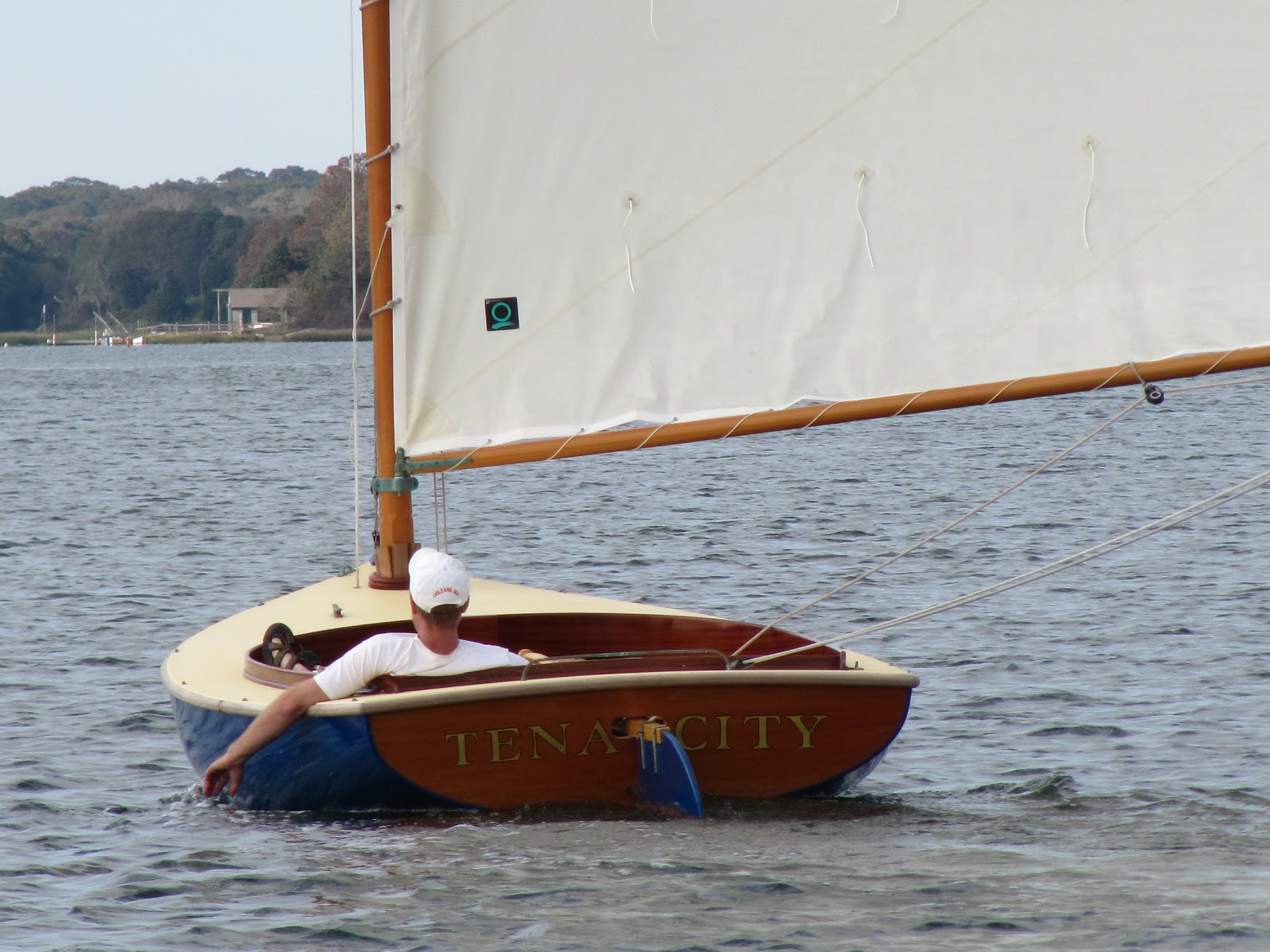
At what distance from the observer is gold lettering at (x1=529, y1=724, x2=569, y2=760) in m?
7.08

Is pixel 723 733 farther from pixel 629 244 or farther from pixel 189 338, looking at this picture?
pixel 189 338

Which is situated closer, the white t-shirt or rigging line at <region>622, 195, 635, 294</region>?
the white t-shirt

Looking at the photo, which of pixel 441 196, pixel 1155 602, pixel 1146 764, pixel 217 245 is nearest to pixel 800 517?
pixel 1155 602

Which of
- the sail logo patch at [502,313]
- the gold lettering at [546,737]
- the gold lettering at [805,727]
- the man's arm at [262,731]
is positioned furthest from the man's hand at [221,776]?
the gold lettering at [805,727]

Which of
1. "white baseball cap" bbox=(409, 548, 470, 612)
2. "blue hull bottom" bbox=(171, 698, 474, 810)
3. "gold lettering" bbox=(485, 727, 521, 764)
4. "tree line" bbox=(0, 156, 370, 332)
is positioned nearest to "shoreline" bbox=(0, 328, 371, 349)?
"tree line" bbox=(0, 156, 370, 332)

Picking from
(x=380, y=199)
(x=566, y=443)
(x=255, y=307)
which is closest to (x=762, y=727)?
(x=566, y=443)

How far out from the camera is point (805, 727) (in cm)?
733

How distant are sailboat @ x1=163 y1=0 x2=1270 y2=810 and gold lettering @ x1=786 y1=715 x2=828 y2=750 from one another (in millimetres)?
12

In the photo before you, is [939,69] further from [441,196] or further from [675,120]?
[441,196]

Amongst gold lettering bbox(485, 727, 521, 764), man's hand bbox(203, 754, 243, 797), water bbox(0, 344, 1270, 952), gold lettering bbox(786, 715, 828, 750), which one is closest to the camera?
water bbox(0, 344, 1270, 952)

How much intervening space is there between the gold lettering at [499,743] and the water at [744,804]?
0.32 metres

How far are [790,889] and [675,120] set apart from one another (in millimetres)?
3085

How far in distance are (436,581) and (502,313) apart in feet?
4.02

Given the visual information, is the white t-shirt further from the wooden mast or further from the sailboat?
the wooden mast
